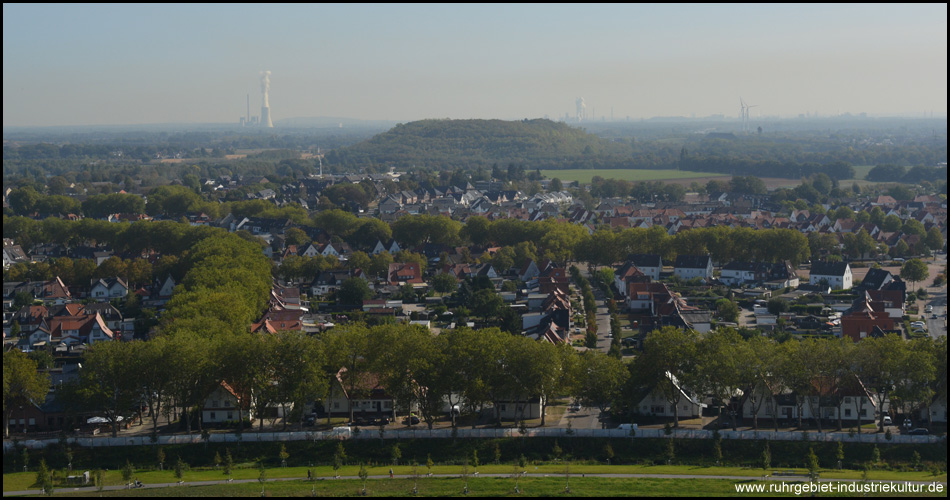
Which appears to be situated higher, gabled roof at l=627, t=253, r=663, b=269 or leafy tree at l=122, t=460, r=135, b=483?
gabled roof at l=627, t=253, r=663, b=269

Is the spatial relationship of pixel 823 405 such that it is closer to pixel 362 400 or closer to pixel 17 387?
pixel 362 400

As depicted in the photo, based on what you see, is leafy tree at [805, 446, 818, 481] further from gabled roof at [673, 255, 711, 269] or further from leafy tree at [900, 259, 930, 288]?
gabled roof at [673, 255, 711, 269]

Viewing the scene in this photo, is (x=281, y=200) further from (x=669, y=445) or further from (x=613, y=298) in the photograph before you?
(x=669, y=445)

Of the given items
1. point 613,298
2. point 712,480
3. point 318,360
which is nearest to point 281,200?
point 613,298

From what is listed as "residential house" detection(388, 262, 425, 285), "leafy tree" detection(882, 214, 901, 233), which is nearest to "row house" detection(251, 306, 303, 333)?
"residential house" detection(388, 262, 425, 285)

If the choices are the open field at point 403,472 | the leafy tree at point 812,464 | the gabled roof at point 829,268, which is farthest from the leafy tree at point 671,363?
the gabled roof at point 829,268

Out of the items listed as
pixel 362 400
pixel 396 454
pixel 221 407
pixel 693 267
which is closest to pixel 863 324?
pixel 693 267

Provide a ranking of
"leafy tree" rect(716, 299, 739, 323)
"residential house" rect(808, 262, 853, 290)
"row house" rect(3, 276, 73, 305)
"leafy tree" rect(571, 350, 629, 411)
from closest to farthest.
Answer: "leafy tree" rect(571, 350, 629, 411) → "leafy tree" rect(716, 299, 739, 323) → "row house" rect(3, 276, 73, 305) → "residential house" rect(808, 262, 853, 290)

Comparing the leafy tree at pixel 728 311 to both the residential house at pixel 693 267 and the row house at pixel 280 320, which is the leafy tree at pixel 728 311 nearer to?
the residential house at pixel 693 267
